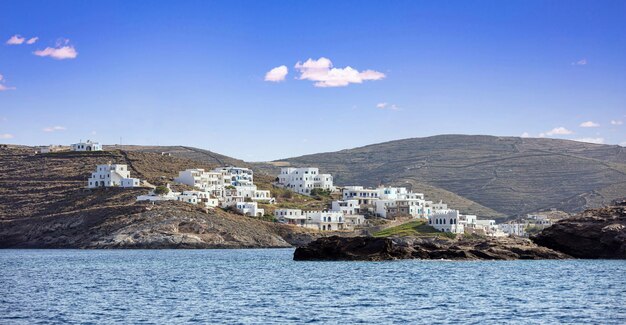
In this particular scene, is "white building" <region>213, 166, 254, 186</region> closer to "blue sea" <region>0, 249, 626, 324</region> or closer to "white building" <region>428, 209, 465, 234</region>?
"white building" <region>428, 209, 465, 234</region>

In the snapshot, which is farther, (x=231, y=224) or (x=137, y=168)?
(x=137, y=168)

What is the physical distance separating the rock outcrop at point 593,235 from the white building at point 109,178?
256 feet

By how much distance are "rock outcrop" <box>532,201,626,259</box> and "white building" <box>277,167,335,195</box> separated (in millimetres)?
90689

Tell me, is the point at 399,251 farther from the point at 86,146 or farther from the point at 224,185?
the point at 86,146

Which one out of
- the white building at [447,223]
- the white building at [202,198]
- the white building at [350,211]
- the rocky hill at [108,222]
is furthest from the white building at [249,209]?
the white building at [447,223]

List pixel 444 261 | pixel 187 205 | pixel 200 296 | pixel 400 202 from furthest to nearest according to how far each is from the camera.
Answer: pixel 400 202 → pixel 187 205 → pixel 444 261 → pixel 200 296

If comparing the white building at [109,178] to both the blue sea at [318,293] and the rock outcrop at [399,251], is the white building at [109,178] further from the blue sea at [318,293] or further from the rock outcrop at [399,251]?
the blue sea at [318,293]

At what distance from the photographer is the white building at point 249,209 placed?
509 feet

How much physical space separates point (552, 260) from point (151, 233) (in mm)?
61261

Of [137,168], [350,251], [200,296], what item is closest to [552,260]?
[350,251]

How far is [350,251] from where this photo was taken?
95.4 m

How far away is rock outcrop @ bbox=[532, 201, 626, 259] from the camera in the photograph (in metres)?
93.2

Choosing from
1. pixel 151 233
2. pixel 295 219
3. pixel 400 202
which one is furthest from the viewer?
pixel 400 202

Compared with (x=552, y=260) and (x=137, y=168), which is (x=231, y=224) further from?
Answer: (x=552, y=260)
